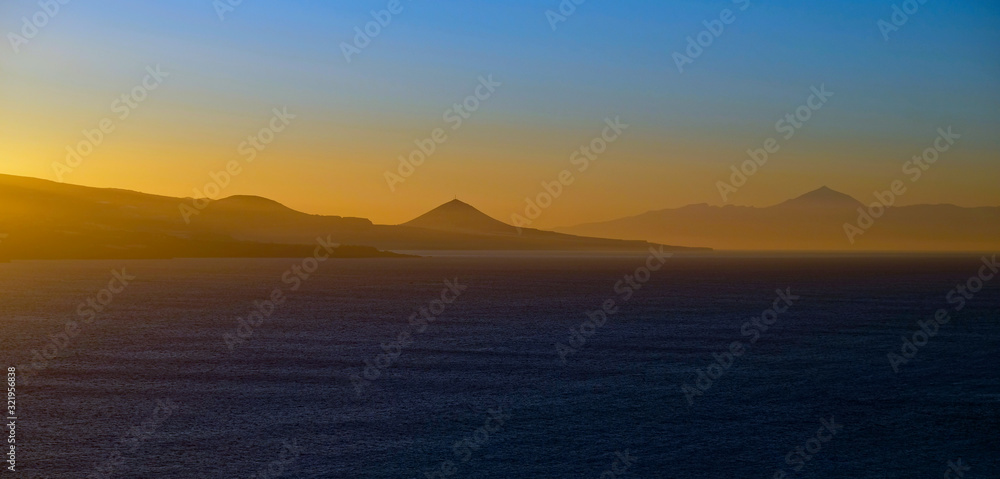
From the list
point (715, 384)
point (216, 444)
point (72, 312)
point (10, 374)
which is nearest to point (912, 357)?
point (715, 384)

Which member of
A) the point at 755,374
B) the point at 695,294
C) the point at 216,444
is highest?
the point at 695,294

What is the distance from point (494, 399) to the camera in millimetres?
23531

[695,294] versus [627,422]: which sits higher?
[695,294]

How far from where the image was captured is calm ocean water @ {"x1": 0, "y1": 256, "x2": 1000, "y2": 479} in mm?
17562

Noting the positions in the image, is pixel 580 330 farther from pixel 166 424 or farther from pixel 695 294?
→ pixel 695 294

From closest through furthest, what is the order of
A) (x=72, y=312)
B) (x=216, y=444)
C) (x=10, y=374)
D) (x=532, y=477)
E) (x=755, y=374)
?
(x=532, y=477)
(x=216, y=444)
(x=10, y=374)
(x=755, y=374)
(x=72, y=312)

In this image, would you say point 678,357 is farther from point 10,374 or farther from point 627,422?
point 10,374

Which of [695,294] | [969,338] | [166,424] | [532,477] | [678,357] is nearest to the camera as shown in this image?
[532,477]

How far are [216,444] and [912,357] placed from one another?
85.6 feet

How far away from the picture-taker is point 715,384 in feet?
87.0

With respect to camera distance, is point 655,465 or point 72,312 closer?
point 655,465

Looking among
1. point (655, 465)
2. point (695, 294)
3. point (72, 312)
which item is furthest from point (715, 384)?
point (695, 294)

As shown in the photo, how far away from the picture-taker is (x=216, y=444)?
18.4 meters

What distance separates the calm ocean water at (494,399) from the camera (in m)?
17.6
